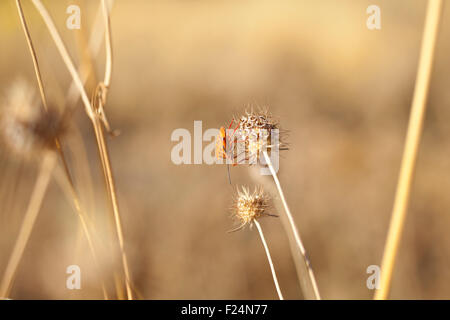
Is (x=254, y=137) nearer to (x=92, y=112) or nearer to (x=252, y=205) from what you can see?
(x=252, y=205)

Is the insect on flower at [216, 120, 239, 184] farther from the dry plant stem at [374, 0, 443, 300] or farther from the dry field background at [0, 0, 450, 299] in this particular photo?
the dry field background at [0, 0, 450, 299]

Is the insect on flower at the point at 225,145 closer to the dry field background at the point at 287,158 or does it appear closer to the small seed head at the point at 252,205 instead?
the small seed head at the point at 252,205

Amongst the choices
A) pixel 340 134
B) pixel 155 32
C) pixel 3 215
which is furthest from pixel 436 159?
pixel 3 215

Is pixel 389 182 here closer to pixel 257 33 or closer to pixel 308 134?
pixel 308 134

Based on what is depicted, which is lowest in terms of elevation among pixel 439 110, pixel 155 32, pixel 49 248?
pixel 49 248

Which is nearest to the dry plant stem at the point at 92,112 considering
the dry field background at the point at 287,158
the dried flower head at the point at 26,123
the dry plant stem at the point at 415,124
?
the dried flower head at the point at 26,123

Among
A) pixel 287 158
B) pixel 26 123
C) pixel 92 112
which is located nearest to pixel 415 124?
pixel 92 112
